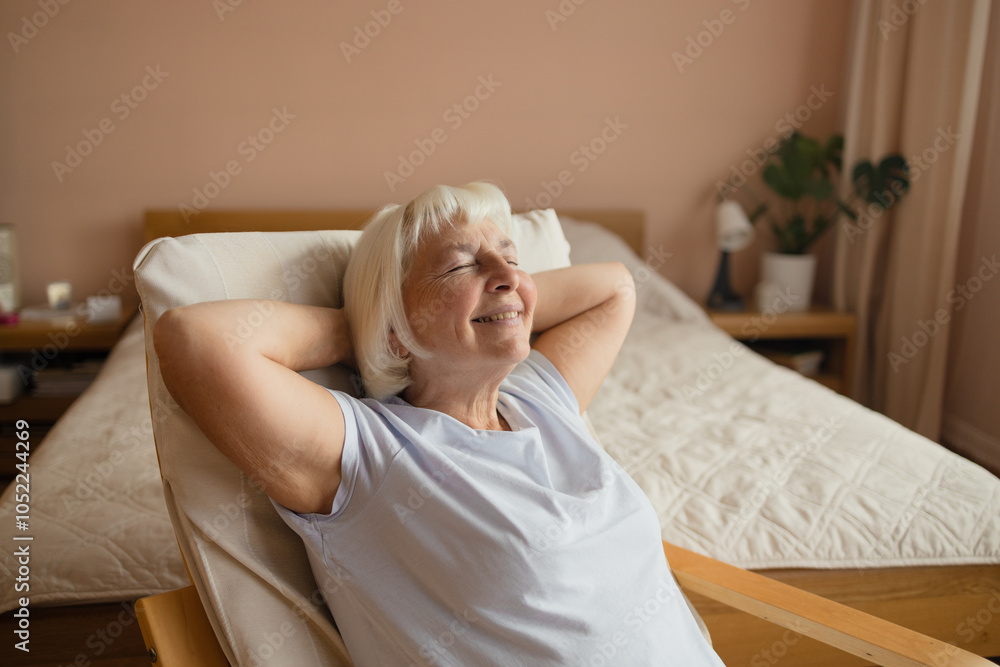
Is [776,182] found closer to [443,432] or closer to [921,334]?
[921,334]

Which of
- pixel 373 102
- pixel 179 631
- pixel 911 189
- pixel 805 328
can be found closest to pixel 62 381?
pixel 373 102

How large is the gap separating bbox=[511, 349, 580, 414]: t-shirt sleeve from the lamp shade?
85.9 inches

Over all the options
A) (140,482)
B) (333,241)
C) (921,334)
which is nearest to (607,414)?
(333,241)

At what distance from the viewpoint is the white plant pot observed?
10.9 ft

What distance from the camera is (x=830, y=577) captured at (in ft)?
4.78

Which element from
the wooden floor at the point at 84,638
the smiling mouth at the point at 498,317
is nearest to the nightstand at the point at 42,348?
the wooden floor at the point at 84,638

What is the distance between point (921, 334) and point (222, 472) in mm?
2943

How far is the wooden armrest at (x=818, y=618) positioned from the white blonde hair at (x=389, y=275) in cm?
58

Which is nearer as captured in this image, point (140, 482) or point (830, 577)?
point (830, 577)

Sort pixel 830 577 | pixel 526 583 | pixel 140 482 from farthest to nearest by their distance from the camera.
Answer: pixel 140 482
pixel 830 577
pixel 526 583

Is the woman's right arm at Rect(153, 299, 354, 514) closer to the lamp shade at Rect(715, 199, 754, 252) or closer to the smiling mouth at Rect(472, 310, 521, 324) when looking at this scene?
the smiling mouth at Rect(472, 310, 521, 324)

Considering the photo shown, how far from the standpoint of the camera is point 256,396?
869 mm

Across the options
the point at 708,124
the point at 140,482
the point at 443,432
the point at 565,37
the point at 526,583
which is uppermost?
the point at 565,37

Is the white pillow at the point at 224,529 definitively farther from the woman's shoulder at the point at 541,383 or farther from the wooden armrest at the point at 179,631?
the woman's shoulder at the point at 541,383
